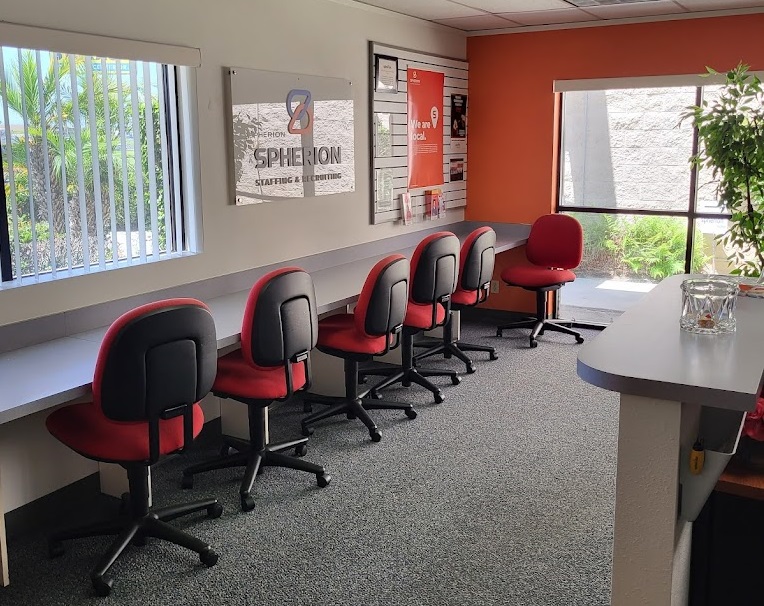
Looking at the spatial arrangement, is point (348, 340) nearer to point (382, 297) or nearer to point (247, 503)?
point (382, 297)

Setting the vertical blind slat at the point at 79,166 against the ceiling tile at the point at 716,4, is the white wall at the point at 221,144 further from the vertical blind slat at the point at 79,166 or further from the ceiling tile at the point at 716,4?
the ceiling tile at the point at 716,4

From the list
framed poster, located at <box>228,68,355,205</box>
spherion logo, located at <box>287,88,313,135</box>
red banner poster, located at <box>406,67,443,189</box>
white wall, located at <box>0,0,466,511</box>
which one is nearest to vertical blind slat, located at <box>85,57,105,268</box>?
white wall, located at <box>0,0,466,511</box>

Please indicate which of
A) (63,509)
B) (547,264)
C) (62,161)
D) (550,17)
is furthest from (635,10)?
(63,509)

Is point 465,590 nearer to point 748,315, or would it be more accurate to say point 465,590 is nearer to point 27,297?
point 748,315

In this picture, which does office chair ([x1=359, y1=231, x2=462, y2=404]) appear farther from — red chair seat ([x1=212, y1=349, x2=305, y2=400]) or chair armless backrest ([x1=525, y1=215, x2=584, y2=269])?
chair armless backrest ([x1=525, y1=215, x2=584, y2=269])

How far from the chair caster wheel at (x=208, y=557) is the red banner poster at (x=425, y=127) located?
369 cm

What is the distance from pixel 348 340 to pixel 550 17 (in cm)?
325

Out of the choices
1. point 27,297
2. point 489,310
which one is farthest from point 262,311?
point 489,310

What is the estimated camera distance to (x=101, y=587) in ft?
8.99

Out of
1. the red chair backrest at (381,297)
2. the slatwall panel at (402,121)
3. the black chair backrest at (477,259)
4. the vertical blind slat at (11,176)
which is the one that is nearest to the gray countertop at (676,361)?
the red chair backrest at (381,297)

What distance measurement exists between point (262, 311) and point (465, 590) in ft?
4.47

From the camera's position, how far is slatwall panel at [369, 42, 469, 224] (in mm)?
5539

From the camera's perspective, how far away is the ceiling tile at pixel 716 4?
527 cm

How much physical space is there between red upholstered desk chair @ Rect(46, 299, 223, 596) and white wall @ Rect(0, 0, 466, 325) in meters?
0.80
